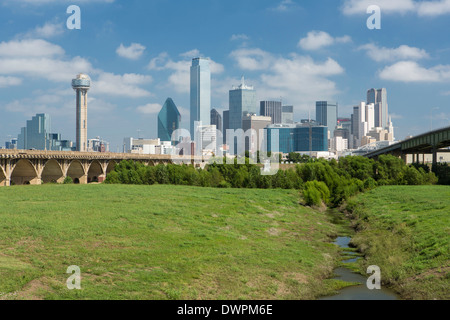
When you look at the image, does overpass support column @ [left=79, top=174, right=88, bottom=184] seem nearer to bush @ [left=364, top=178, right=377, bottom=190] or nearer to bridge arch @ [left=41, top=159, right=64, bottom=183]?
bridge arch @ [left=41, top=159, right=64, bottom=183]

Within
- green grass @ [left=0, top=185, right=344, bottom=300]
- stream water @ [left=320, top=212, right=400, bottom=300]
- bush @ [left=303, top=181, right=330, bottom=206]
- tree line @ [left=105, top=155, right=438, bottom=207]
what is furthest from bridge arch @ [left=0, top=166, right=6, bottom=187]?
stream water @ [left=320, top=212, right=400, bottom=300]

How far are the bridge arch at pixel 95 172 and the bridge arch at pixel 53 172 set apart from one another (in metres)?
20.1

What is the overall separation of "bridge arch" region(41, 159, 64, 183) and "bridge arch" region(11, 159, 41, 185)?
21.1 ft

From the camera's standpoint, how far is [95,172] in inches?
5714

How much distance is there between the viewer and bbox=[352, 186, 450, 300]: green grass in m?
25.6

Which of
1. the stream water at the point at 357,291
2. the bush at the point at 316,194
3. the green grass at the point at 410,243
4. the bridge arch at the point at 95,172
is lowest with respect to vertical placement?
the stream water at the point at 357,291

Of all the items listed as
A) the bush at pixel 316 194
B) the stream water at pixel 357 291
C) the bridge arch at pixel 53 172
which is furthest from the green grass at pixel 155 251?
the bridge arch at pixel 53 172

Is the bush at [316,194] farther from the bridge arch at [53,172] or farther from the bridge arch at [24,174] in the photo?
the bridge arch at [53,172]

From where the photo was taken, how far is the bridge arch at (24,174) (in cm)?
9994

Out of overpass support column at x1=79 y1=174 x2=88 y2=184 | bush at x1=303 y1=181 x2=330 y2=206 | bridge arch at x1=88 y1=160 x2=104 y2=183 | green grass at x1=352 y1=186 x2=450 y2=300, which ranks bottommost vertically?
green grass at x1=352 y1=186 x2=450 y2=300
